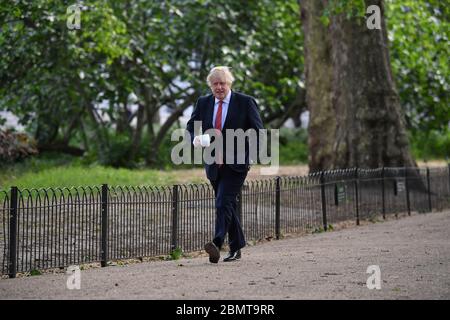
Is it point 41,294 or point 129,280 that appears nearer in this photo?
point 41,294

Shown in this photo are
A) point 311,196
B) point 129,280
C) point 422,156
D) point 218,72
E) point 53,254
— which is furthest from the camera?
point 422,156

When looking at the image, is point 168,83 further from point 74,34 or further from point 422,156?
point 422,156

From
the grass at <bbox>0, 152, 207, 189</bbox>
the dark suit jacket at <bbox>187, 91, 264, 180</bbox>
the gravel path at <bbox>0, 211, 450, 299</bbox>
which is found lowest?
the gravel path at <bbox>0, 211, 450, 299</bbox>

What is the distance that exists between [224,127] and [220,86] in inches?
18.7

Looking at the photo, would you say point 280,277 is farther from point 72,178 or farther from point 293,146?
point 293,146

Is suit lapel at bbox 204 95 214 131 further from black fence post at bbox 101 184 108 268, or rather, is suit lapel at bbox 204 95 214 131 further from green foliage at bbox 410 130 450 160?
green foliage at bbox 410 130 450 160

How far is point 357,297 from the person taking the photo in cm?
810

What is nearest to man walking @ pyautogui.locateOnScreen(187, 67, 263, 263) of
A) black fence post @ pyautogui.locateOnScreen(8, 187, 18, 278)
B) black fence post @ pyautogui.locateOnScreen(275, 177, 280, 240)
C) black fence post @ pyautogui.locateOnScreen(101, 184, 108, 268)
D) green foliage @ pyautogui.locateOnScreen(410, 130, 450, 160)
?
black fence post @ pyautogui.locateOnScreen(101, 184, 108, 268)

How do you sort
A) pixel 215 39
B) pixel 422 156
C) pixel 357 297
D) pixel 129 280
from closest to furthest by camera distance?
pixel 357 297, pixel 129 280, pixel 215 39, pixel 422 156

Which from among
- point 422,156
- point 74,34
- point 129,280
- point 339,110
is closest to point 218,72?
point 129,280

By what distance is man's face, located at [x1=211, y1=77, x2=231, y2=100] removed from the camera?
1049 cm
